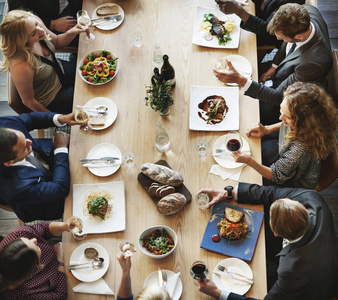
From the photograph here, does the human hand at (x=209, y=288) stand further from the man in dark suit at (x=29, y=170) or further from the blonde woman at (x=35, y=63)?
the blonde woman at (x=35, y=63)

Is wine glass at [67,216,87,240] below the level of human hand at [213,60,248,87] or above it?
below

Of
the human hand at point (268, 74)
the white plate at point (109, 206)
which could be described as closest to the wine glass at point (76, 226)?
the white plate at point (109, 206)

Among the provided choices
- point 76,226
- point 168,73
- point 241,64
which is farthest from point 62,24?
point 76,226

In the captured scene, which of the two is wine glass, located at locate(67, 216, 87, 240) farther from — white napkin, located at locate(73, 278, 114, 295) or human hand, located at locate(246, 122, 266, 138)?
human hand, located at locate(246, 122, 266, 138)

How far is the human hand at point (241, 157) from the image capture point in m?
2.15

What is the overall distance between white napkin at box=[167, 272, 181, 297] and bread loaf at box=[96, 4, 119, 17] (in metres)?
2.02

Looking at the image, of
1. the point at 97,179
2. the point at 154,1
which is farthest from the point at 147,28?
the point at 97,179

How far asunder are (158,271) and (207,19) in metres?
1.85

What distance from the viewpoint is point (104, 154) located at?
2.31 m

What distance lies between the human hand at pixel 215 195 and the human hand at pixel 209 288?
43 cm

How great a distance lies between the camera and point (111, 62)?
2.60 metres

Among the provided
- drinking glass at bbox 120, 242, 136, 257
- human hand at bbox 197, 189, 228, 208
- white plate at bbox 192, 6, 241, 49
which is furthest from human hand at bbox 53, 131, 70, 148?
white plate at bbox 192, 6, 241, 49

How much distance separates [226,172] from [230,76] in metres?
0.66

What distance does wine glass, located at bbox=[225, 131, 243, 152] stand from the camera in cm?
223
